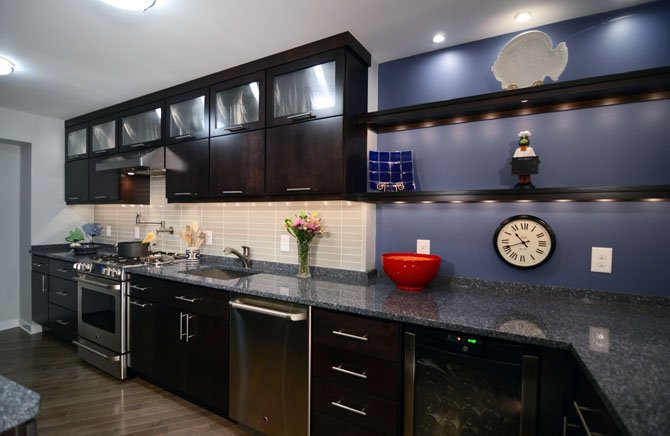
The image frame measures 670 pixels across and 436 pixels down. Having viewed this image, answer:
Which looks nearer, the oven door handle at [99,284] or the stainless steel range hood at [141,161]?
the oven door handle at [99,284]

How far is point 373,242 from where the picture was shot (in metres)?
2.32

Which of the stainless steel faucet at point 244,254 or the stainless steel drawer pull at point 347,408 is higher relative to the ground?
the stainless steel faucet at point 244,254

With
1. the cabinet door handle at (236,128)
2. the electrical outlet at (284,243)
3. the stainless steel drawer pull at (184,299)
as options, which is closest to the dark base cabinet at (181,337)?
the stainless steel drawer pull at (184,299)

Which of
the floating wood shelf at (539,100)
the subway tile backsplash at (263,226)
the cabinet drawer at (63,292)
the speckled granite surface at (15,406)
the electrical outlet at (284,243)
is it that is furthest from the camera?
the cabinet drawer at (63,292)

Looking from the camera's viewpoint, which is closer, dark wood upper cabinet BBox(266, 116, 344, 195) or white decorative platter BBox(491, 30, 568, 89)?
white decorative platter BBox(491, 30, 568, 89)

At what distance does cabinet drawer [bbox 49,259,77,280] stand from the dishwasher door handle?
2.23 metres

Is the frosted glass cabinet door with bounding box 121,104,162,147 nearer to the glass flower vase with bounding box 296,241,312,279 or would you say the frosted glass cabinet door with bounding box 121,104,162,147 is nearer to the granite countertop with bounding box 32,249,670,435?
the granite countertop with bounding box 32,249,670,435

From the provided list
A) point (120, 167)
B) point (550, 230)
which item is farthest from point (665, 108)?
point (120, 167)

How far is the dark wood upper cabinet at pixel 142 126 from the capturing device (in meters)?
2.95

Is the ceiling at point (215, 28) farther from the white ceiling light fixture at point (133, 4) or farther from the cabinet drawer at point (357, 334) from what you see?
the cabinet drawer at point (357, 334)

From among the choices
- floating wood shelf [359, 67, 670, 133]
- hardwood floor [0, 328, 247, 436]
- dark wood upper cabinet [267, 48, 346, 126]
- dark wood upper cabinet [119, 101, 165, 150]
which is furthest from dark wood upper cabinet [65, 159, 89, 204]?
floating wood shelf [359, 67, 670, 133]

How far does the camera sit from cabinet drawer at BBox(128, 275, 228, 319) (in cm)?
208

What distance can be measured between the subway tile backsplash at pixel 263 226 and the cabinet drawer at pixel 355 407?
0.81 meters

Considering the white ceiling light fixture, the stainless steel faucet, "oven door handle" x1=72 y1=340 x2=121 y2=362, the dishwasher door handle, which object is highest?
the white ceiling light fixture
